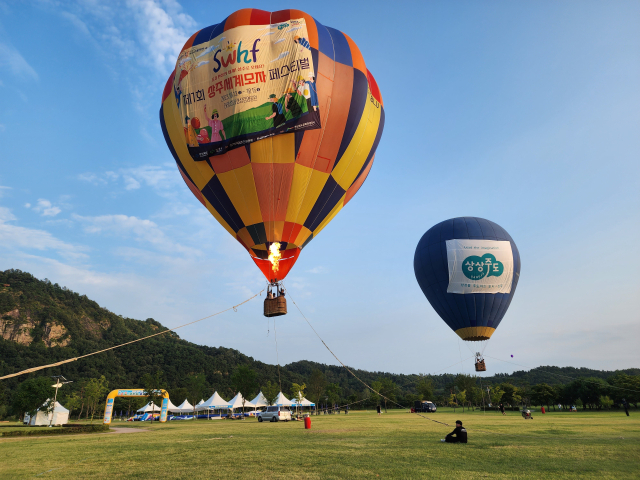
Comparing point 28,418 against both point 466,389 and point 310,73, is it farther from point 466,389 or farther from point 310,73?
point 466,389

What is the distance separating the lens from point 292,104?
11250 mm

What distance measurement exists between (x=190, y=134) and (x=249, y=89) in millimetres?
2384

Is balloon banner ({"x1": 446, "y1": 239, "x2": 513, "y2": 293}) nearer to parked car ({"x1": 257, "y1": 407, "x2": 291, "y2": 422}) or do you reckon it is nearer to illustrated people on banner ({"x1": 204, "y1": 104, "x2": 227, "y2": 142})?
parked car ({"x1": 257, "y1": 407, "x2": 291, "y2": 422})

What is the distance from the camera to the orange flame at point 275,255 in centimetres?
1277

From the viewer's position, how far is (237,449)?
11039 millimetres

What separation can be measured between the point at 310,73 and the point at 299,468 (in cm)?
1016

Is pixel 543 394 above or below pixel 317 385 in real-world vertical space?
below

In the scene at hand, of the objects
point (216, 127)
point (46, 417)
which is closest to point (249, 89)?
point (216, 127)

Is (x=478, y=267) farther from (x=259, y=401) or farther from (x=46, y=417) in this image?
(x=46, y=417)

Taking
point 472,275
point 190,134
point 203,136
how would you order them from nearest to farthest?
point 203,136
point 190,134
point 472,275

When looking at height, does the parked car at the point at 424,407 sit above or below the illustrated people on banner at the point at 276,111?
below

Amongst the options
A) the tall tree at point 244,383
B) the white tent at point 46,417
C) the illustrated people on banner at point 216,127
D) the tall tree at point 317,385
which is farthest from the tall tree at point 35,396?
the tall tree at point 317,385

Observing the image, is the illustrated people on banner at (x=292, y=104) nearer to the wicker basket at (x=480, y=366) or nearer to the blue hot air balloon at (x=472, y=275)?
the blue hot air balloon at (x=472, y=275)

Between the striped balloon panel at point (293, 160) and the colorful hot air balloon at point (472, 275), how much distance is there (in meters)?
13.2
